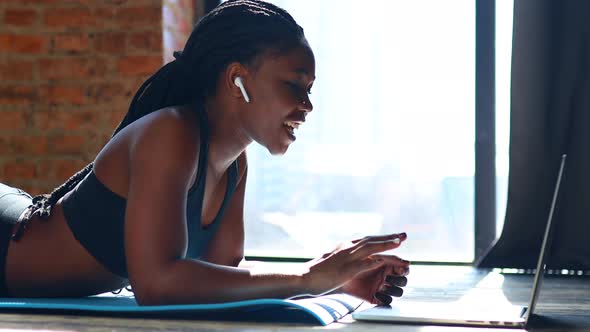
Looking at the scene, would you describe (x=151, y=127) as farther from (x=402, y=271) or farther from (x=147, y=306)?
(x=402, y=271)

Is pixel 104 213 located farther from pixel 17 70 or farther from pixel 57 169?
pixel 17 70

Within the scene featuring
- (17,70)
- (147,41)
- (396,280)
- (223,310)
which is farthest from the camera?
(17,70)

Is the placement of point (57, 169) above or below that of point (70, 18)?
below

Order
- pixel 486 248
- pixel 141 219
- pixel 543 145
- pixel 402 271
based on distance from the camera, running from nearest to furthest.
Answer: pixel 141 219 → pixel 402 271 → pixel 543 145 → pixel 486 248

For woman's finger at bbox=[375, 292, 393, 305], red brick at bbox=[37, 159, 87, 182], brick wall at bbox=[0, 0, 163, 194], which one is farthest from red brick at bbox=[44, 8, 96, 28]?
woman's finger at bbox=[375, 292, 393, 305]

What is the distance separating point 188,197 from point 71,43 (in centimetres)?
174

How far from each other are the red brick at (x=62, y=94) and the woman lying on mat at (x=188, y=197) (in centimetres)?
134

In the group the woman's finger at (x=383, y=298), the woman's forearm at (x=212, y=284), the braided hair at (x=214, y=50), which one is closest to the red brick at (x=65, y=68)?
the braided hair at (x=214, y=50)

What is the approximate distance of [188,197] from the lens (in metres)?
1.76

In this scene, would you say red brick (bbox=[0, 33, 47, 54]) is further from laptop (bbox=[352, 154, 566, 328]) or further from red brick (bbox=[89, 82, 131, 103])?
laptop (bbox=[352, 154, 566, 328])

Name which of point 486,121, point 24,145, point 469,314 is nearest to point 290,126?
point 469,314

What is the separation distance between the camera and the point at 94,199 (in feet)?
5.69

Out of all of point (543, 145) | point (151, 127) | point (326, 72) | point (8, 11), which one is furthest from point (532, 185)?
point (8, 11)

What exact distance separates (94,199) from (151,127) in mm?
212
